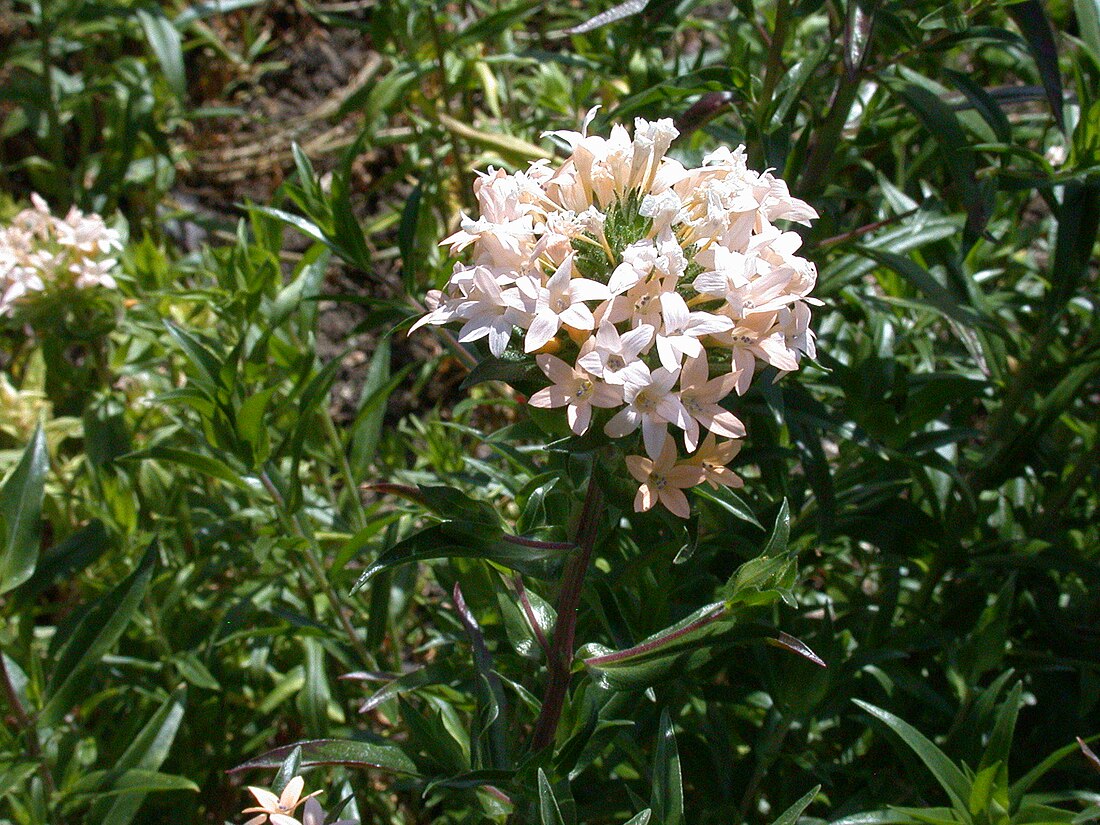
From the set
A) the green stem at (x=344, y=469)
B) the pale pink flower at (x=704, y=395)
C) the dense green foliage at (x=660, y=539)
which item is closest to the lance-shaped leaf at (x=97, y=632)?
the dense green foliage at (x=660, y=539)

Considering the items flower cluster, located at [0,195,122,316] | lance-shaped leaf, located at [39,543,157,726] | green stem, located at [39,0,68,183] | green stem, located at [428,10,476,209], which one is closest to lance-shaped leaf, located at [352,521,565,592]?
lance-shaped leaf, located at [39,543,157,726]

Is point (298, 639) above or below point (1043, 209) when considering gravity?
below

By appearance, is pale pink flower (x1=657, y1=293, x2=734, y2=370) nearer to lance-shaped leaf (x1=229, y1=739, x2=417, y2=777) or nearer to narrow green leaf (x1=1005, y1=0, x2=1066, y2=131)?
lance-shaped leaf (x1=229, y1=739, x2=417, y2=777)

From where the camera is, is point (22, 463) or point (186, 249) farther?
point (186, 249)

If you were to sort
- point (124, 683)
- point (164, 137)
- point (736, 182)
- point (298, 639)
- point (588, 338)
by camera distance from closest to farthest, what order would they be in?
point (588, 338) < point (736, 182) < point (124, 683) < point (298, 639) < point (164, 137)

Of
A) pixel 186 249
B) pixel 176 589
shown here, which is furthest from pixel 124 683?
pixel 186 249

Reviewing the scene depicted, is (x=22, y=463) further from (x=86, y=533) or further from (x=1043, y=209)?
→ (x=1043, y=209)

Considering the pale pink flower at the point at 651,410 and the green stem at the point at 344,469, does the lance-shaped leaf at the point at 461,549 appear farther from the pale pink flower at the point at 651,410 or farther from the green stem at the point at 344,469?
the green stem at the point at 344,469
